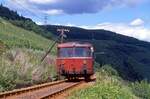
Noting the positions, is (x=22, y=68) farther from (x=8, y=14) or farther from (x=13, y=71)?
(x=8, y=14)

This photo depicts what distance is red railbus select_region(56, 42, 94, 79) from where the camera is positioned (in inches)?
1492

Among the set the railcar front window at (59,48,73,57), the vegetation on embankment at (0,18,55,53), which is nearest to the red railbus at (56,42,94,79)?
the railcar front window at (59,48,73,57)

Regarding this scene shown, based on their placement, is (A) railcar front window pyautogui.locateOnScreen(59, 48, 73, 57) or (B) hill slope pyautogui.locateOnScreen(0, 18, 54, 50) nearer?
(A) railcar front window pyautogui.locateOnScreen(59, 48, 73, 57)

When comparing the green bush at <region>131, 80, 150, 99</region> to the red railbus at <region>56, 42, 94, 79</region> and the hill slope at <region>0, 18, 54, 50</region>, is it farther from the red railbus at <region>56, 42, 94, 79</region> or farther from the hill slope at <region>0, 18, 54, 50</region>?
the red railbus at <region>56, 42, 94, 79</region>

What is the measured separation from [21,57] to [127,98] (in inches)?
440

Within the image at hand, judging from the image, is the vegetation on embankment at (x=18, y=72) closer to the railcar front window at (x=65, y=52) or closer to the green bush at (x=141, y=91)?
the railcar front window at (x=65, y=52)

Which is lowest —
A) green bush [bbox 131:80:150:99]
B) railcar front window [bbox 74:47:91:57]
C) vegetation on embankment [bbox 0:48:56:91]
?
green bush [bbox 131:80:150:99]

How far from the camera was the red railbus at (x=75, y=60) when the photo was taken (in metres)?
37.9

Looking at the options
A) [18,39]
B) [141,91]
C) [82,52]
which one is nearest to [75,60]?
[82,52]

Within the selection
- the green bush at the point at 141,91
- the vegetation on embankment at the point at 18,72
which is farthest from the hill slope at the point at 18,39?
the vegetation on embankment at the point at 18,72

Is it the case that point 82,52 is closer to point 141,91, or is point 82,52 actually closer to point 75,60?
point 75,60

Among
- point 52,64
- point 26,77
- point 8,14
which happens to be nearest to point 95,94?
point 26,77

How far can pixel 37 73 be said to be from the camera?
110ft

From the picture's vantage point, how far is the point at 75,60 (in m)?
37.9
